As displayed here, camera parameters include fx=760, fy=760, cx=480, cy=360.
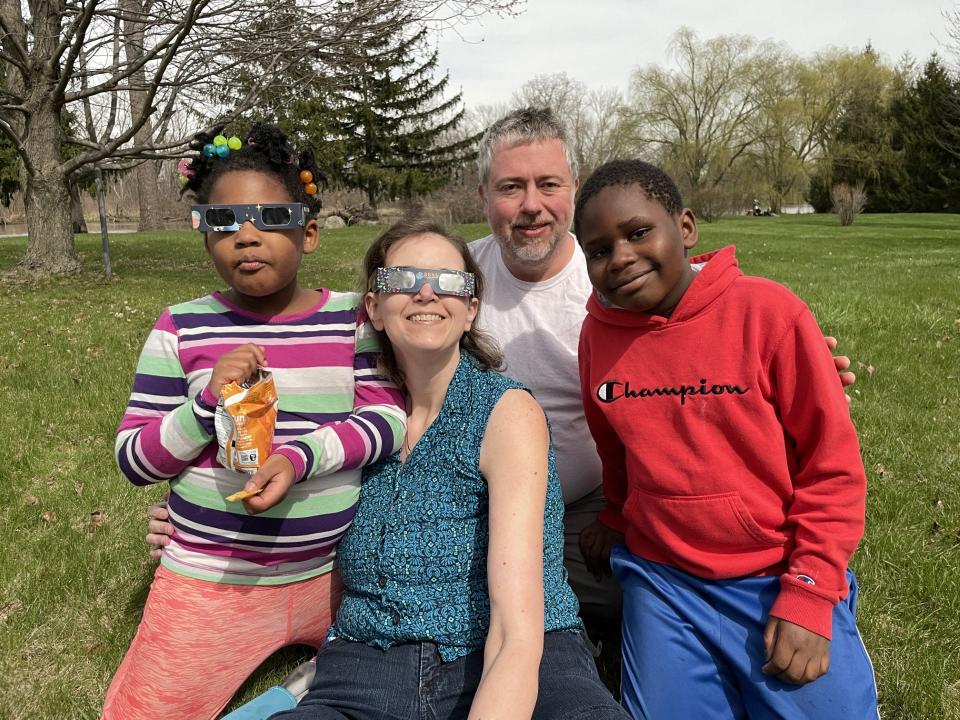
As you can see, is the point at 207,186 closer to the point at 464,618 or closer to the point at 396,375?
the point at 396,375

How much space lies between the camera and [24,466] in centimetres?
496

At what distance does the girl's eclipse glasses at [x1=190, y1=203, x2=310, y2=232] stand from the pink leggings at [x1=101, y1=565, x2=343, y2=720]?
47.8 inches

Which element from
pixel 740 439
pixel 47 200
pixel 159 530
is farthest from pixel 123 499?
pixel 47 200

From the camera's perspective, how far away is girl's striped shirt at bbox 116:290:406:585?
249cm

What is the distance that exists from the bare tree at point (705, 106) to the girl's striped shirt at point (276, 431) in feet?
171

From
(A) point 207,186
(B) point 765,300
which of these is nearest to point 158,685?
(A) point 207,186

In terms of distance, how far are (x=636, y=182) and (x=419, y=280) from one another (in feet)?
2.73

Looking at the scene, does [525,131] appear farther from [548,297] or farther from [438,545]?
[438,545]

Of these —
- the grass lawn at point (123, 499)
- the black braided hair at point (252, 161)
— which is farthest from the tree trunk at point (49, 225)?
the black braided hair at point (252, 161)

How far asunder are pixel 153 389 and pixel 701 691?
2.10 metres

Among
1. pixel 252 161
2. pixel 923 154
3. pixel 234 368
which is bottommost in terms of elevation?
pixel 234 368

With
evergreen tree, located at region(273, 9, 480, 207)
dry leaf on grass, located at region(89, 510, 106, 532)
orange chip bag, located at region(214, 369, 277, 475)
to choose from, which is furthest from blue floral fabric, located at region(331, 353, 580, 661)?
evergreen tree, located at region(273, 9, 480, 207)

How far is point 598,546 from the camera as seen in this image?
3.22 metres

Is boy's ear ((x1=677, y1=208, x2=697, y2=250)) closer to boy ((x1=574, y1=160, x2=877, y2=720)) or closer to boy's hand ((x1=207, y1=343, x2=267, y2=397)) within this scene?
boy ((x1=574, y1=160, x2=877, y2=720))
